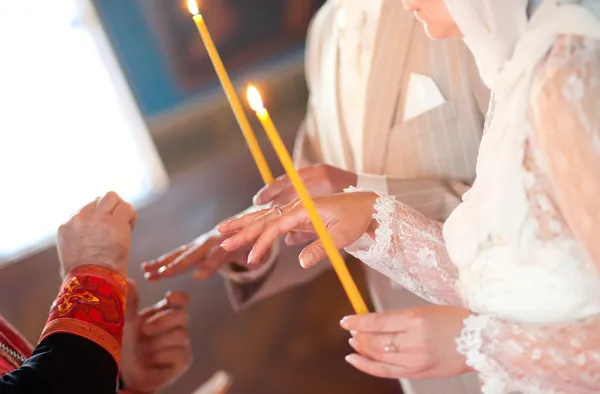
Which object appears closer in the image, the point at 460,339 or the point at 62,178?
the point at 460,339

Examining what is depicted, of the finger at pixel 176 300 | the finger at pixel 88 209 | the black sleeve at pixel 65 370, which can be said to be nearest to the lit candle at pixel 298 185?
the black sleeve at pixel 65 370

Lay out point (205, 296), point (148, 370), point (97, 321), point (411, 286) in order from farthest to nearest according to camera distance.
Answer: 1. point (205, 296)
2. point (148, 370)
3. point (411, 286)
4. point (97, 321)

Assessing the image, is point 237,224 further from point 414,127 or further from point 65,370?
point 414,127

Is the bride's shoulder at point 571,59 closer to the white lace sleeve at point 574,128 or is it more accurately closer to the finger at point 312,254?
the white lace sleeve at point 574,128

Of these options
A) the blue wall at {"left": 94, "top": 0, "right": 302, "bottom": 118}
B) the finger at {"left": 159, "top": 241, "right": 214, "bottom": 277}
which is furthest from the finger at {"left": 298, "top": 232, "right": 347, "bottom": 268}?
the blue wall at {"left": 94, "top": 0, "right": 302, "bottom": 118}

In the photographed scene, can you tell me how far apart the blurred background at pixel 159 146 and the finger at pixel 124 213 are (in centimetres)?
111

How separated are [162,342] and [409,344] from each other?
597mm

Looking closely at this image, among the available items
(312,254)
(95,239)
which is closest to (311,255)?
(312,254)

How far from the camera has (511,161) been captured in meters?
0.60

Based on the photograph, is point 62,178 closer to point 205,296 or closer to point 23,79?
point 23,79

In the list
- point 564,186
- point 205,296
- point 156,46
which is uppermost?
point 156,46

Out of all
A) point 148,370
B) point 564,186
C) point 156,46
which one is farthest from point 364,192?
point 156,46

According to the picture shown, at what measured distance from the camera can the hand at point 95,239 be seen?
807 millimetres

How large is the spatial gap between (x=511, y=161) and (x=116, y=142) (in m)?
2.08
